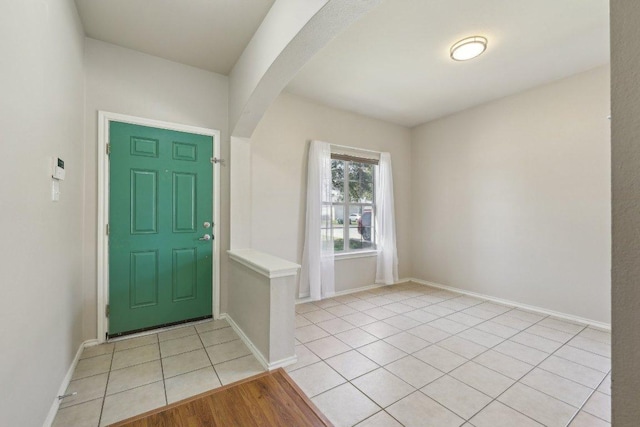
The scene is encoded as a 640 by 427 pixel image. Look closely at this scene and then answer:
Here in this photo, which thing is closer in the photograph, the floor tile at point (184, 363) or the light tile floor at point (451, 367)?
the light tile floor at point (451, 367)

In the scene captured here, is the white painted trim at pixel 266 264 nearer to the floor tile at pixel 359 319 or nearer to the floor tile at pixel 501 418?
the floor tile at pixel 359 319

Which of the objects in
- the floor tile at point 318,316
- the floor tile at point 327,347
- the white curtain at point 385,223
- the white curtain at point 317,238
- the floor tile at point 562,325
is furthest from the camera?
the white curtain at point 385,223

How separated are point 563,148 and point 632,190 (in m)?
3.48

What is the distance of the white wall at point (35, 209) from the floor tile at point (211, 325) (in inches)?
39.8

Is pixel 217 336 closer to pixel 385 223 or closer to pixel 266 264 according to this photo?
pixel 266 264

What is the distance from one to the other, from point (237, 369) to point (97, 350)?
4.47ft

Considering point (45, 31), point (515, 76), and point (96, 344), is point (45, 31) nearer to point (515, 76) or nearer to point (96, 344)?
point (96, 344)

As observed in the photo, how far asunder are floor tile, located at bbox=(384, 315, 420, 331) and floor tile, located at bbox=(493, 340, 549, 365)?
792 mm

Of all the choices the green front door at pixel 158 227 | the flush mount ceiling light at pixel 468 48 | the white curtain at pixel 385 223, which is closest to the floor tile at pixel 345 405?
the green front door at pixel 158 227

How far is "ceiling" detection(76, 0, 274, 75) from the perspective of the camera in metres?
2.18

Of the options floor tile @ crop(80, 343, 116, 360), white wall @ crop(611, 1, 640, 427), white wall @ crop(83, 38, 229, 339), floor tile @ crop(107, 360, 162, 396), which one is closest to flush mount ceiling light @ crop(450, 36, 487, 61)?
white wall @ crop(611, 1, 640, 427)

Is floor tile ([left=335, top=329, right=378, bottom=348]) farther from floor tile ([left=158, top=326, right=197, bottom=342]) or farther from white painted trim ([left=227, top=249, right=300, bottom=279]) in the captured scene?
floor tile ([left=158, top=326, right=197, bottom=342])

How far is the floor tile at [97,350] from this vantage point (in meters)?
2.40

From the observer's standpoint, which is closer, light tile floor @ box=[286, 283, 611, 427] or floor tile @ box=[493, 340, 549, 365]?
light tile floor @ box=[286, 283, 611, 427]
